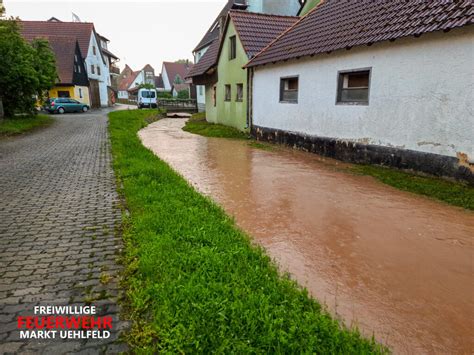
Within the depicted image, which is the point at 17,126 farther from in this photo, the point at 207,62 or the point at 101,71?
the point at 101,71

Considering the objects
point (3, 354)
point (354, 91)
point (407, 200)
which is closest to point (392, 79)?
point (354, 91)

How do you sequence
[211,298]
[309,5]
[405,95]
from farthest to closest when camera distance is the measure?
[309,5], [405,95], [211,298]

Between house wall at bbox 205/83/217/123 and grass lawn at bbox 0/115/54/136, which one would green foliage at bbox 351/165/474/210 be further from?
grass lawn at bbox 0/115/54/136

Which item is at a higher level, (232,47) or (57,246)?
(232,47)

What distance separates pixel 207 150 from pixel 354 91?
5.75 metres

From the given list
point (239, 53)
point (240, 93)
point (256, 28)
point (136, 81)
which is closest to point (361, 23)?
point (239, 53)

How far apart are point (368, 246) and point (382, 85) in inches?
232

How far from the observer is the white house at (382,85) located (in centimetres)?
713

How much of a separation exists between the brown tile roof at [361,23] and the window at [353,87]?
90cm

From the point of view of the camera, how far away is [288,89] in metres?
13.8

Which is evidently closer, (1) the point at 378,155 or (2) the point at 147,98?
(1) the point at 378,155

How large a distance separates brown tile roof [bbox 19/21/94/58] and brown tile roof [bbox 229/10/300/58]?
29.8 metres

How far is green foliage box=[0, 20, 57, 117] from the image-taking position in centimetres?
1834

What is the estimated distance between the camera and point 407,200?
659cm
